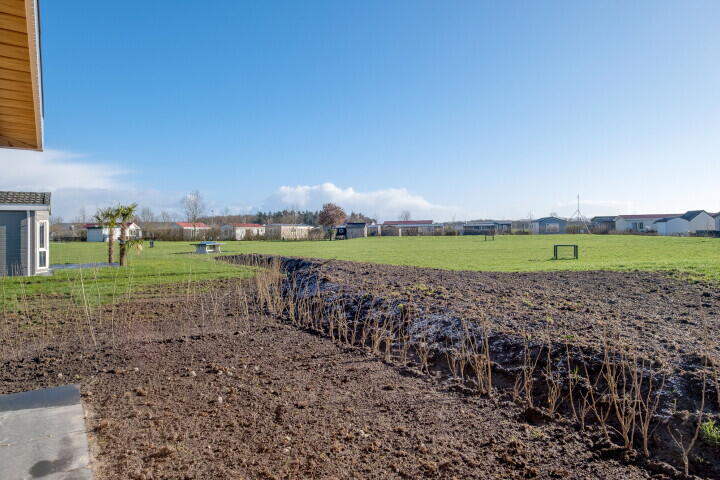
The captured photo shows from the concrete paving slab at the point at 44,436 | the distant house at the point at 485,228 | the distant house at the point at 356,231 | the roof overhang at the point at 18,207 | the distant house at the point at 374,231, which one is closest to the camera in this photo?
the concrete paving slab at the point at 44,436

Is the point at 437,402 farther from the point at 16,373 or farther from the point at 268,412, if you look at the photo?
the point at 16,373

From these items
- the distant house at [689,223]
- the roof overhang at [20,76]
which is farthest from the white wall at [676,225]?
the roof overhang at [20,76]

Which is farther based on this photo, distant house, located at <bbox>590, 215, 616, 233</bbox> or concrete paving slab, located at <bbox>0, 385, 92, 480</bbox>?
distant house, located at <bbox>590, 215, 616, 233</bbox>

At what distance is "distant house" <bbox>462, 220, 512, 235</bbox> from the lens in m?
56.7

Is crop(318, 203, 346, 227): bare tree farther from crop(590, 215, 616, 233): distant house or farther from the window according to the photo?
the window

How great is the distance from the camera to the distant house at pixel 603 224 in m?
52.0

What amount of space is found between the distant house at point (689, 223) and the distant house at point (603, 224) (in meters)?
5.85

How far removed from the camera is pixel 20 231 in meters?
12.3

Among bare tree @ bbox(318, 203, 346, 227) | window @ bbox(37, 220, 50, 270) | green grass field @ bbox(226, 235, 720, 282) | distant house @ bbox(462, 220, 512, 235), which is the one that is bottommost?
green grass field @ bbox(226, 235, 720, 282)

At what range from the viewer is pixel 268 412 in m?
3.24

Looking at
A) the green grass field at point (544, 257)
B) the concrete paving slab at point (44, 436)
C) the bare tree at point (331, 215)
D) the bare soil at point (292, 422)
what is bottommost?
the bare soil at point (292, 422)

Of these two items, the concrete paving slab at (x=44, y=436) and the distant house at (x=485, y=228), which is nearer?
the concrete paving slab at (x=44, y=436)

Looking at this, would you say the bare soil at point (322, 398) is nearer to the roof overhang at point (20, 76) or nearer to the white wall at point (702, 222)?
the roof overhang at point (20, 76)

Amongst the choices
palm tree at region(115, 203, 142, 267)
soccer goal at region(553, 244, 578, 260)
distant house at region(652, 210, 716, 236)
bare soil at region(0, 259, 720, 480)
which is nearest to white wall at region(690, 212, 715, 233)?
distant house at region(652, 210, 716, 236)
